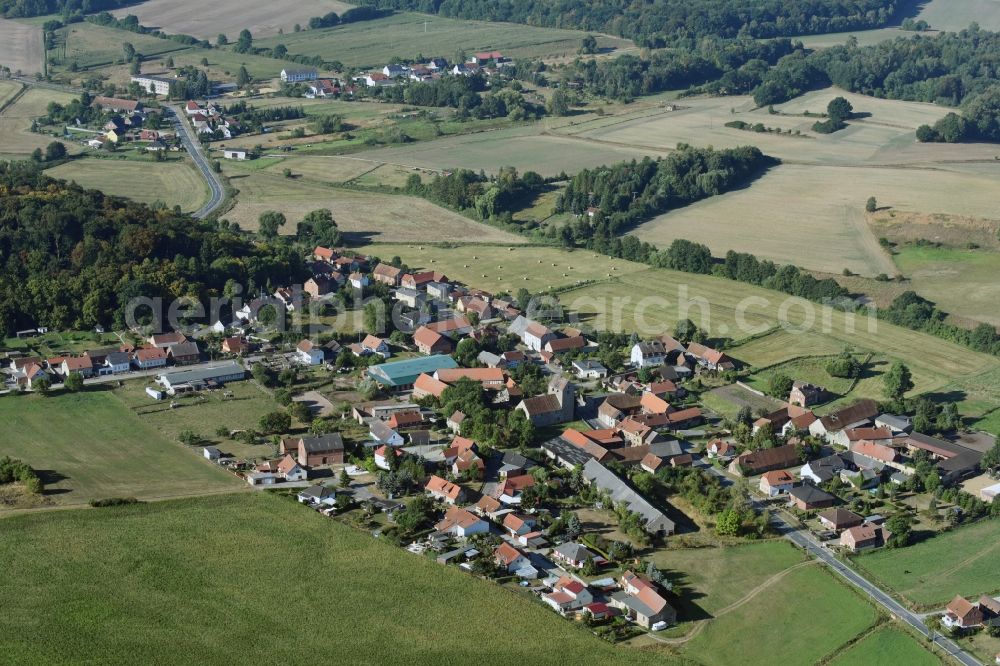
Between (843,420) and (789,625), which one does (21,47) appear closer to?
(843,420)

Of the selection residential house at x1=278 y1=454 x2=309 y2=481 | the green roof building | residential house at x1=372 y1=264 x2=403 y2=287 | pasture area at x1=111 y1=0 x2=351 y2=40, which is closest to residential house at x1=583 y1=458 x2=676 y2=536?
residential house at x1=278 y1=454 x2=309 y2=481

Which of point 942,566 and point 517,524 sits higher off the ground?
point 517,524

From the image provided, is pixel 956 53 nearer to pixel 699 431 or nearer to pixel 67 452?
pixel 699 431

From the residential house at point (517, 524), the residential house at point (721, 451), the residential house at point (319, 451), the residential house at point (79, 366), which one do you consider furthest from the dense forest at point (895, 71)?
the residential house at point (517, 524)

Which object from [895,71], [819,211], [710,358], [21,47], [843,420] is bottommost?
[843,420]

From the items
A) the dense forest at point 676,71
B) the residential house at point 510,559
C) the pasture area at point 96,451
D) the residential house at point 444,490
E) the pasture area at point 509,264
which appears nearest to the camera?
the residential house at point 510,559

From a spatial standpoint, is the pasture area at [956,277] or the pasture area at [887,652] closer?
the pasture area at [887,652]

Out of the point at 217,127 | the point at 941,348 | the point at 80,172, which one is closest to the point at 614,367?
the point at 941,348

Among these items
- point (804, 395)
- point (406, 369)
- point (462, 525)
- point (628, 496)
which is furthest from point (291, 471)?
point (804, 395)

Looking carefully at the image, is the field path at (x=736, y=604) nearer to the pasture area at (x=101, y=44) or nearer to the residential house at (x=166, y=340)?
the residential house at (x=166, y=340)
